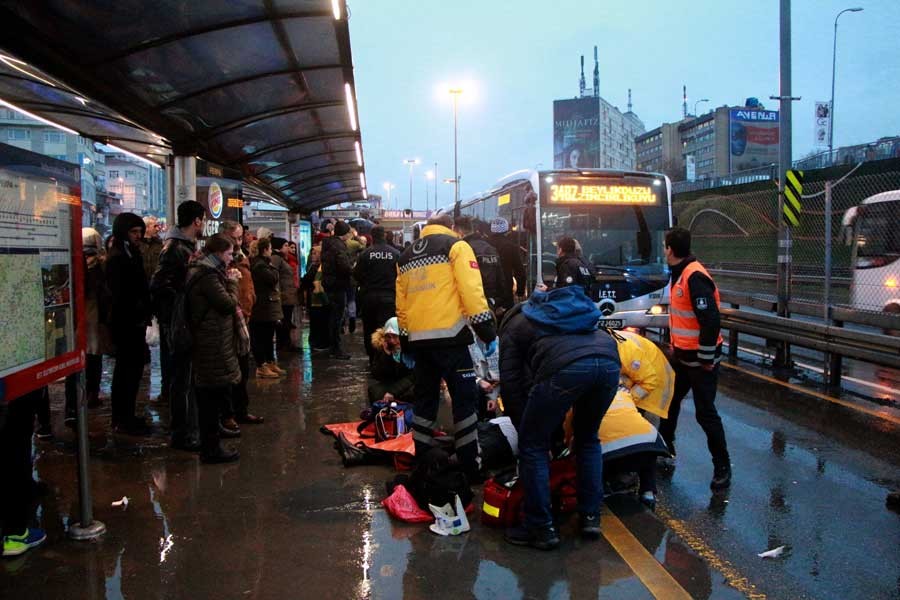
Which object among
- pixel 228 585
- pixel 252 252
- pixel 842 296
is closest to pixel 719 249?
pixel 842 296

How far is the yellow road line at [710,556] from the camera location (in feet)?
11.6

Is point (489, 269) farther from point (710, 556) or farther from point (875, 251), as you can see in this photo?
point (875, 251)

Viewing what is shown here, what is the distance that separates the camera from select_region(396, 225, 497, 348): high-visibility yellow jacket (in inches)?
184

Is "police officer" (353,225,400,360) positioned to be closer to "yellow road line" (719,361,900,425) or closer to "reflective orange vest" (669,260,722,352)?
"reflective orange vest" (669,260,722,352)

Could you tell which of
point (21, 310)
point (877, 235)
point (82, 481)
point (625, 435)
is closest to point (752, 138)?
point (877, 235)

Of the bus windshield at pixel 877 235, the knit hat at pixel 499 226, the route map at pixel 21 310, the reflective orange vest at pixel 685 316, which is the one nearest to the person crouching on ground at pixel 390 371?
the reflective orange vest at pixel 685 316

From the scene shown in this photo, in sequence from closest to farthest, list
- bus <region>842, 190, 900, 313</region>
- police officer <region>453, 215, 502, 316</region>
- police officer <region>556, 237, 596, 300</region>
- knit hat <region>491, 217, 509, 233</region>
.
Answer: police officer <region>556, 237, 596, 300</region> < police officer <region>453, 215, 502, 316</region> < knit hat <region>491, 217, 509, 233</region> < bus <region>842, 190, 900, 313</region>

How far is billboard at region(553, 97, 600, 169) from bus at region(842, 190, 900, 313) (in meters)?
91.2

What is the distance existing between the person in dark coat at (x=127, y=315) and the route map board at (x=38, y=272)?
212cm

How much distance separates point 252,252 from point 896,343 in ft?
24.7

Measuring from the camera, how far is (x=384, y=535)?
4090mm

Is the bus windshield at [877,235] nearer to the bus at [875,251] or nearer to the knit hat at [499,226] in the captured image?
the bus at [875,251]

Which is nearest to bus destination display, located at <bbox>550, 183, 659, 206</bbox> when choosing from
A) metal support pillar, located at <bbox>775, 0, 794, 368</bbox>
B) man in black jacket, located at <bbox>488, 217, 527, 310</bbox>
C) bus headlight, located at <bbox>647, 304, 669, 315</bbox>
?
man in black jacket, located at <bbox>488, 217, 527, 310</bbox>

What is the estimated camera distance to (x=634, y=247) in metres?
11.2
